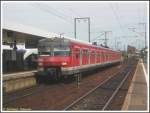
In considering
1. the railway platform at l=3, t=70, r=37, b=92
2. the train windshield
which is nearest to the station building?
the train windshield

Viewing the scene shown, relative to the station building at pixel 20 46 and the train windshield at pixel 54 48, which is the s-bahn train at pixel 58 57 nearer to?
the train windshield at pixel 54 48

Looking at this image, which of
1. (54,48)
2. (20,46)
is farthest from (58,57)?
(20,46)

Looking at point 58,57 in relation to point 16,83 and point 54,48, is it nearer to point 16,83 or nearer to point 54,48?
point 54,48

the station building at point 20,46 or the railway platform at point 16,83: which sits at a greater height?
the station building at point 20,46

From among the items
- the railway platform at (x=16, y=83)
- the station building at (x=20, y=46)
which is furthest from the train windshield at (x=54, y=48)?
the station building at (x=20, y=46)

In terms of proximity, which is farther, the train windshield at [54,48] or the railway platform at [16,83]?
the train windshield at [54,48]

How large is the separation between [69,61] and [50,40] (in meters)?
1.81

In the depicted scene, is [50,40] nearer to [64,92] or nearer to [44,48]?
[44,48]

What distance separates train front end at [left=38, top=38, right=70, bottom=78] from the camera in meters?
20.4

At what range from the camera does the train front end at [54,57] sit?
20438mm

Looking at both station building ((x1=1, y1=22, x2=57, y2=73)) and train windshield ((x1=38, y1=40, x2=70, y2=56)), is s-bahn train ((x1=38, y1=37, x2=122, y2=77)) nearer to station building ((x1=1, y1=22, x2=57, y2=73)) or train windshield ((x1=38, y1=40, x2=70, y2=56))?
train windshield ((x1=38, y1=40, x2=70, y2=56))

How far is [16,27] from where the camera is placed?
1083 inches

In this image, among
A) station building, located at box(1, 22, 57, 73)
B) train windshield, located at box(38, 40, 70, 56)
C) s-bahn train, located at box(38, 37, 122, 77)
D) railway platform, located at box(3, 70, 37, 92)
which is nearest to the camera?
railway platform, located at box(3, 70, 37, 92)

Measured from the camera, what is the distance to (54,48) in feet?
68.4
